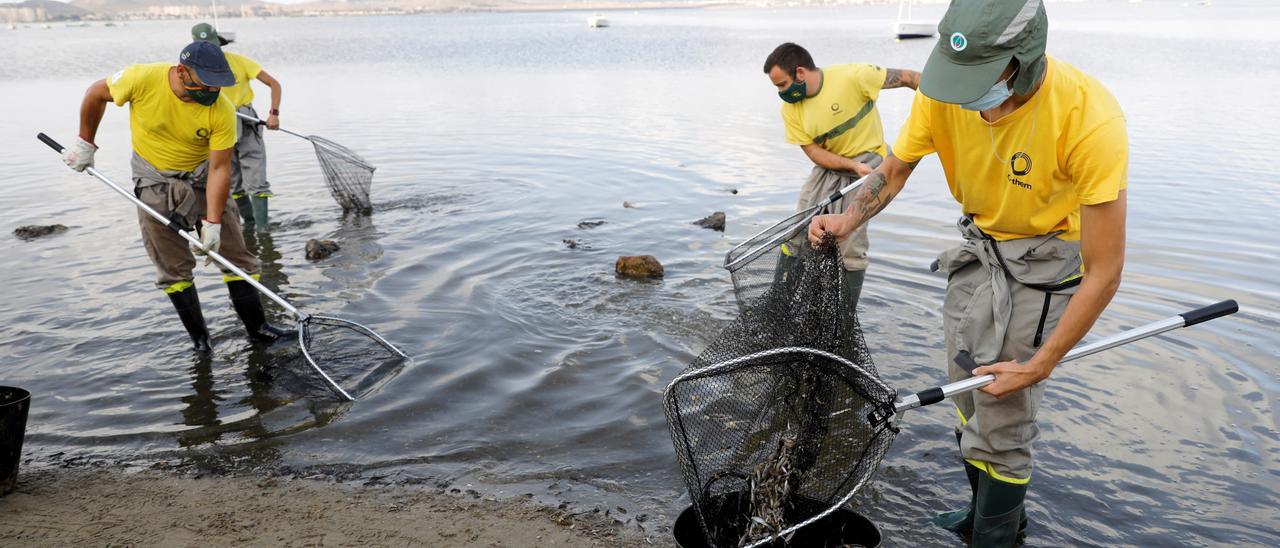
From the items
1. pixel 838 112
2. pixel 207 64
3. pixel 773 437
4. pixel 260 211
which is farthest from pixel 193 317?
pixel 838 112

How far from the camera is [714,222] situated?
29.3ft

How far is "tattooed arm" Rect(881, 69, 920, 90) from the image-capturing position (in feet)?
18.1

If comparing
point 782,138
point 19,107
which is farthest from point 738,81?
point 19,107

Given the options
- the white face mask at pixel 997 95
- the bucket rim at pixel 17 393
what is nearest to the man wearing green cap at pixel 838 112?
the white face mask at pixel 997 95

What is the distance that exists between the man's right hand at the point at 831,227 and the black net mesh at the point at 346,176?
6.94 meters

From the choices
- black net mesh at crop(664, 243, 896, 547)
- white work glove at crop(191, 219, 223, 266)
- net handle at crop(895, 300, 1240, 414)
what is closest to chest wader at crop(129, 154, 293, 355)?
white work glove at crop(191, 219, 223, 266)

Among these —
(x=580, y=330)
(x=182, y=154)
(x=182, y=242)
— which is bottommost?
(x=580, y=330)

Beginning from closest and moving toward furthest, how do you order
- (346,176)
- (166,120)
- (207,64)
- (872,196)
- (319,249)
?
(872,196), (207,64), (166,120), (319,249), (346,176)

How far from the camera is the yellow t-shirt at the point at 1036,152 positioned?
8.09ft

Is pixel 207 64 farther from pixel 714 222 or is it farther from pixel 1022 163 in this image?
pixel 714 222

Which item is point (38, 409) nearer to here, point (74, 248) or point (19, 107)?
point (74, 248)

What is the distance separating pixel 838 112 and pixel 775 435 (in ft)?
9.70

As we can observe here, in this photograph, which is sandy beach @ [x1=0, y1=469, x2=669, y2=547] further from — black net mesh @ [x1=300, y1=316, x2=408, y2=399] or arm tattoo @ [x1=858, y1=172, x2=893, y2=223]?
arm tattoo @ [x1=858, y1=172, x2=893, y2=223]

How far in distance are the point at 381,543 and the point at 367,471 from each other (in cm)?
78
